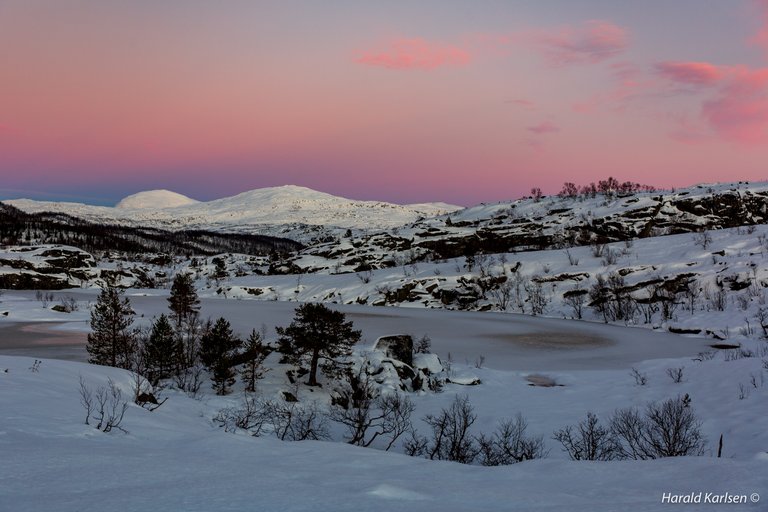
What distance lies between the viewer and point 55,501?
13.5ft

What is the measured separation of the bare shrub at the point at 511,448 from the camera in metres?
14.9

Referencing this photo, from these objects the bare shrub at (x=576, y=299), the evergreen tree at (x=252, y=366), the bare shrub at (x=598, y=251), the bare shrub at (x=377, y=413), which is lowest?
the bare shrub at (x=377, y=413)

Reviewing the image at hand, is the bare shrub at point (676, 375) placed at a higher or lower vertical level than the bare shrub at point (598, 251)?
lower

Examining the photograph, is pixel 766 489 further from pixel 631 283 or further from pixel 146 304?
pixel 146 304

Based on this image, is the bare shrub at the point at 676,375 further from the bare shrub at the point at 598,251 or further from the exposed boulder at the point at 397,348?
the bare shrub at the point at 598,251

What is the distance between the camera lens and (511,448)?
50.4 feet

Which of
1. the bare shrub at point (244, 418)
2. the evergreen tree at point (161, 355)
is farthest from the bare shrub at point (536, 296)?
the evergreen tree at point (161, 355)

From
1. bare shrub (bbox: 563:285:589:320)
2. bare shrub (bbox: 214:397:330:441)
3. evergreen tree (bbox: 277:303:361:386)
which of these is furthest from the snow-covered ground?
bare shrub (bbox: 563:285:589:320)

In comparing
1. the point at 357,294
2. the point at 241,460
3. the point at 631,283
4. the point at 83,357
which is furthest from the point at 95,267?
the point at 241,460

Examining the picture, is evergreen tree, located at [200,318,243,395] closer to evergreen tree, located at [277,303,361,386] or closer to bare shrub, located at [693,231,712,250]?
evergreen tree, located at [277,303,361,386]

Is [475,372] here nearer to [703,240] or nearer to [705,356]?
[705,356]

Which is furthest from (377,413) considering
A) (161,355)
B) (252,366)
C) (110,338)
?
(110,338)

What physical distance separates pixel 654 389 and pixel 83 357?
41.8 metres

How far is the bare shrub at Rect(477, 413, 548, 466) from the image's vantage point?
14.9 metres
